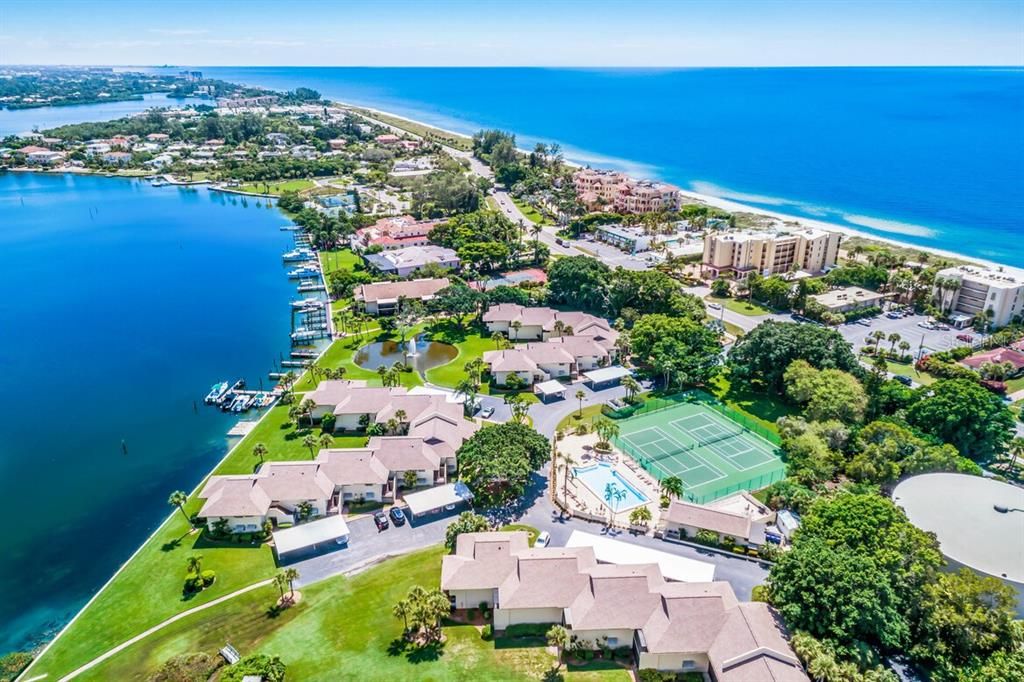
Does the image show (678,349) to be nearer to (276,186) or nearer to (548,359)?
(548,359)

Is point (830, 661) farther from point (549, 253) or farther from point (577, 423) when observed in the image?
point (549, 253)

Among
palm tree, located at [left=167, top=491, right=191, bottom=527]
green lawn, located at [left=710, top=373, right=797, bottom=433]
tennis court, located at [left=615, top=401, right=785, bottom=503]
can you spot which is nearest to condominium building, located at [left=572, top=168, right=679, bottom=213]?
green lawn, located at [left=710, top=373, right=797, bottom=433]

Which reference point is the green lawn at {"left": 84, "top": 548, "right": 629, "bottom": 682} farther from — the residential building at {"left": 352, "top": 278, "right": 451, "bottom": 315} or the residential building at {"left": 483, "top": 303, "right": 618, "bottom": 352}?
the residential building at {"left": 352, "top": 278, "right": 451, "bottom": 315}

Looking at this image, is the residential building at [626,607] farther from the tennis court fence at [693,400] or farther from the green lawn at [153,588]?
the tennis court fence at [693,400]


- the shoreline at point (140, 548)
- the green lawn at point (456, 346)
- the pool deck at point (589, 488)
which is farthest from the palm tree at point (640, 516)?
the shoreline at point (140, 548)

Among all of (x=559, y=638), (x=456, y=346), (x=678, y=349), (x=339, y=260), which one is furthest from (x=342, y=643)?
(x=339, y=260)

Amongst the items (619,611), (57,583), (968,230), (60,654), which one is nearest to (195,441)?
(57,583)

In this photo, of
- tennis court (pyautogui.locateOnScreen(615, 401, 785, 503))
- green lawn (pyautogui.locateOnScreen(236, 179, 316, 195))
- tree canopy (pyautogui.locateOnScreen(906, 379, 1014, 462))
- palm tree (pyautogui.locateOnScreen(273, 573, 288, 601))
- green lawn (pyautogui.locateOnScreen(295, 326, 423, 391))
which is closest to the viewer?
palm tree (pyautogui.locateOnScreen(273, 573, 288, 601))
